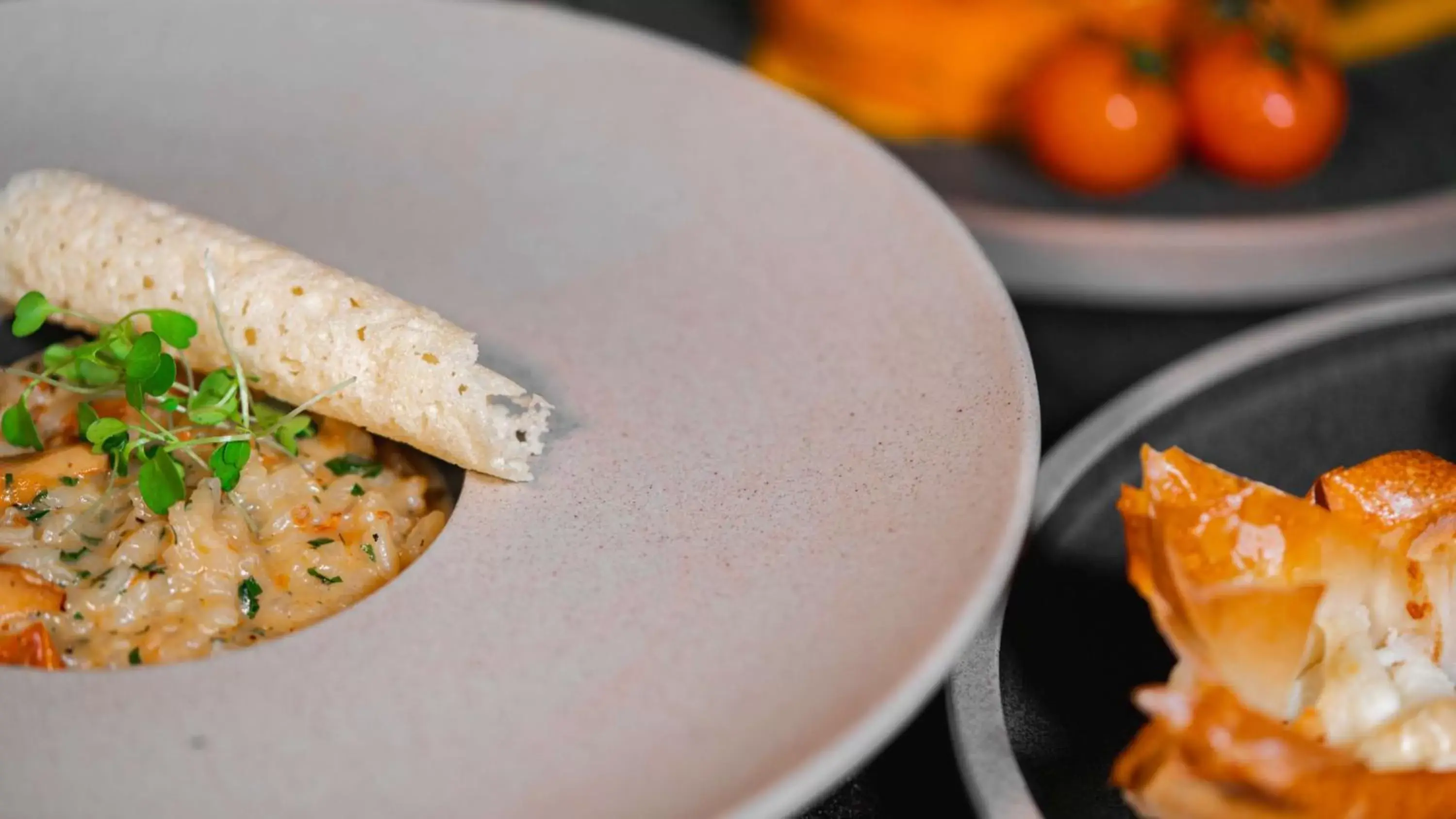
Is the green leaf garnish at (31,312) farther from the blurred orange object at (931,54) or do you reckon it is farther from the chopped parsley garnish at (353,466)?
the blurred orange object at (931,54)

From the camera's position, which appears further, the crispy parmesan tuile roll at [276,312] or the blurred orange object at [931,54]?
the blurred orange object at [931,54]

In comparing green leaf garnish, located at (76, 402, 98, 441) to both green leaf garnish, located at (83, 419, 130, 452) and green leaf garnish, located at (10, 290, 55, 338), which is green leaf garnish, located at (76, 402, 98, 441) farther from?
green leaf garnish, located at (10, 290, 55, 338)

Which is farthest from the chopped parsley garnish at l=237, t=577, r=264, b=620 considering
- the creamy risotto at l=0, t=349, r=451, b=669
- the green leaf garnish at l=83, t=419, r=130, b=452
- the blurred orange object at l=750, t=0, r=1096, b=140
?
the blurred orange object at l=750, t=0, r=1096, b=140

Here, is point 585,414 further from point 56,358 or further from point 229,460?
point 56,358

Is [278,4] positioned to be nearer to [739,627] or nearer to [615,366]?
[615,366]

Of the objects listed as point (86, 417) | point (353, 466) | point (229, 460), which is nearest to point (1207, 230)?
point (353, 466)

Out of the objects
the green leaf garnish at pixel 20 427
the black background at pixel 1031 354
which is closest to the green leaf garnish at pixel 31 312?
the green leaf garnish at pixel 20 427
